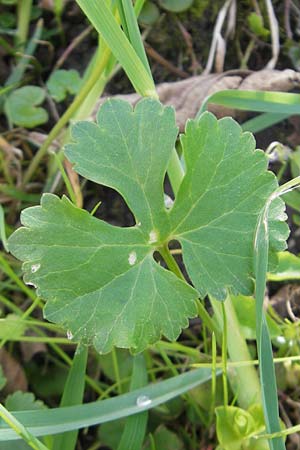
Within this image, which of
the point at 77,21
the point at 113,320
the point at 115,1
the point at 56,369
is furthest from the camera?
the point at 77,21

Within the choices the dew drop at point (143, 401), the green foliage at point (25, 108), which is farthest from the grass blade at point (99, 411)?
the green foliage at point (25, 108)

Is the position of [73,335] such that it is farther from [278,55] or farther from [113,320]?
[278,55]

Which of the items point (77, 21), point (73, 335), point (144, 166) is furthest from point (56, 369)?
point (77, 21)

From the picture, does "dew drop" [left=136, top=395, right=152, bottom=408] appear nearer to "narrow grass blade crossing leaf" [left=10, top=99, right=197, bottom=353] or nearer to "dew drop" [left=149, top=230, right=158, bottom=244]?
"narrow grass blade crossing leaf" [left=10, top=99, right=197, bottom=353]

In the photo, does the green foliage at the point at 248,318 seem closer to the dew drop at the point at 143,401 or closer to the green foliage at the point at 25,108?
the dew drop at the point at 143,401

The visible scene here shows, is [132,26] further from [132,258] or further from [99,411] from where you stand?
[99,411]

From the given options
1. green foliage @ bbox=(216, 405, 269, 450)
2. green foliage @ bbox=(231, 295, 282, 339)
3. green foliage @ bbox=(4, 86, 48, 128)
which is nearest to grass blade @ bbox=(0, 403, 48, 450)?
green foliage @ bbox=(216, 405, 269, 450)
